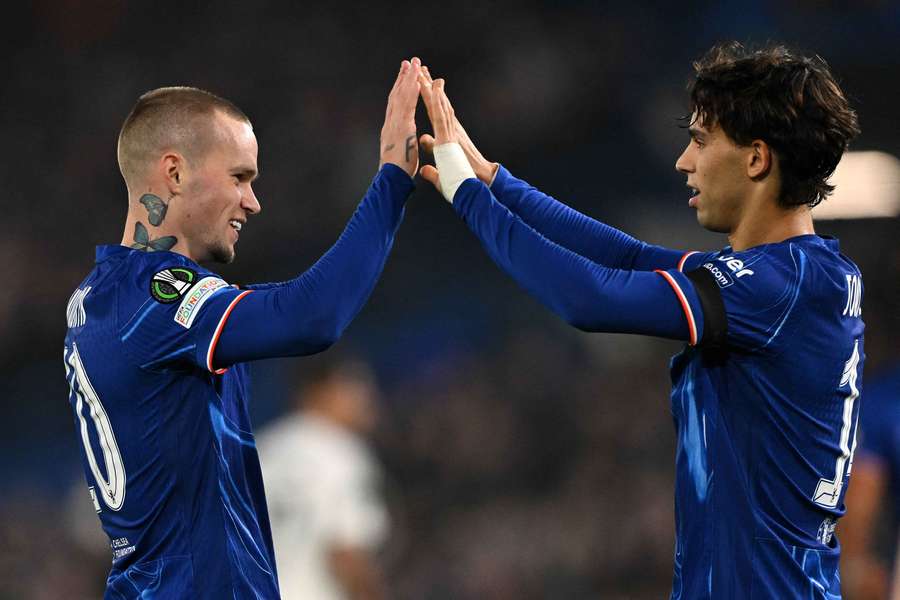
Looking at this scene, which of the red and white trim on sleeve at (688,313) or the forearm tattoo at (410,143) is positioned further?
the forearm tattoo at (410,143)

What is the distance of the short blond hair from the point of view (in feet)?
9.30

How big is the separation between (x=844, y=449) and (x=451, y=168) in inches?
47.4

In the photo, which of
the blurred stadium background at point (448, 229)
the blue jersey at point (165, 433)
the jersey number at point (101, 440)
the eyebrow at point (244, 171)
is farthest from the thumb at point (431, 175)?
the blurred stadium background at point (448, 229)

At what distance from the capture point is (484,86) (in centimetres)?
796

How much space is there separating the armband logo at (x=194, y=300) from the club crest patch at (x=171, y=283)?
2 centimetres

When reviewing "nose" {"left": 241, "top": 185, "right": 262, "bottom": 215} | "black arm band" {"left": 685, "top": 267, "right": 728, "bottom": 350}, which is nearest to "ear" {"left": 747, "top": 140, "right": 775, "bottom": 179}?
"black arm band" {"left": 685, "top": 267, "right": 728, "bottom": 350}

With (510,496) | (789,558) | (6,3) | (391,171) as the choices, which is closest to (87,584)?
(510,496)

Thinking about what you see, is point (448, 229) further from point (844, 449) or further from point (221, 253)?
point (844, 449)

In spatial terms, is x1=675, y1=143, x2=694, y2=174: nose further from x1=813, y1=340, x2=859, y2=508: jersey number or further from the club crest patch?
the club crest patch

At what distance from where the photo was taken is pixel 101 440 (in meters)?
2.72

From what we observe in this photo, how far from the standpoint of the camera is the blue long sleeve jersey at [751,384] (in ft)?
8.17

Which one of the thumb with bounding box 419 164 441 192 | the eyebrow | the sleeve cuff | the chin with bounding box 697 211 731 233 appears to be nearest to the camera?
the chin with bounding box 697 211 731 233

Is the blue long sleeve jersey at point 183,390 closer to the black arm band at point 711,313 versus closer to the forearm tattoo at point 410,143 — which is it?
the forearm tattoo at point 410,143

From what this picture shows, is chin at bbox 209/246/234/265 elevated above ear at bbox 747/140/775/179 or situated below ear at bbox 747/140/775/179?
below
